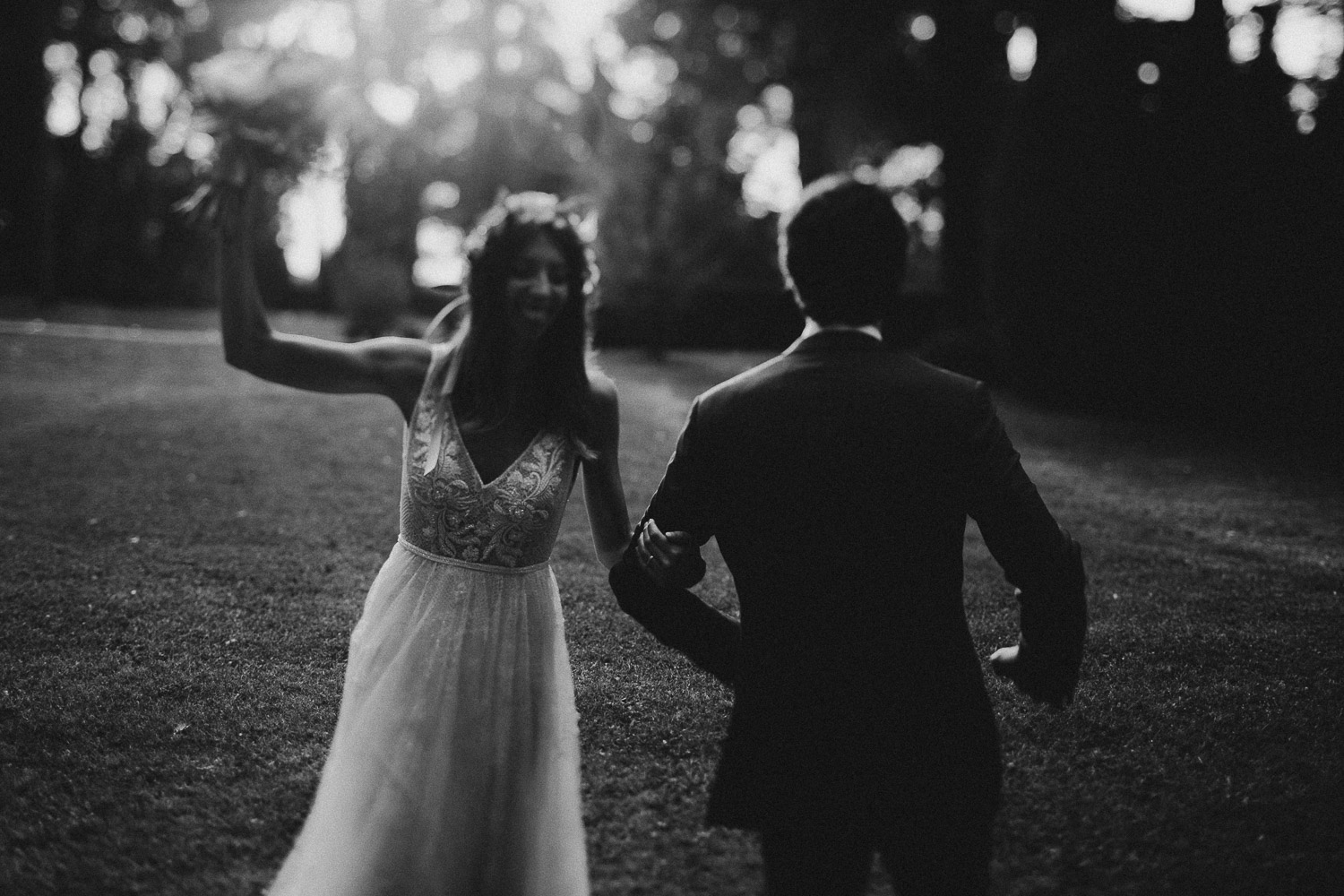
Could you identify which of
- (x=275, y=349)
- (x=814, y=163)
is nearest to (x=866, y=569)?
(x=275, y=349)

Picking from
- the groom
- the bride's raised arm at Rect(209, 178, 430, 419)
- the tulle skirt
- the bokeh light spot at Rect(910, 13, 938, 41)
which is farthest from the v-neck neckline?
the bokeh light spot at Rect(910, 13, 938, 41)

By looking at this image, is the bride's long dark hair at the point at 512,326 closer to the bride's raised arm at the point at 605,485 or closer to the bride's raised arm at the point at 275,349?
the bride's raised arm at the point at 605,485

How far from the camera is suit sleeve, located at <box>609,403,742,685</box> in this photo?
2.36 metres

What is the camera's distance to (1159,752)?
15.0ft

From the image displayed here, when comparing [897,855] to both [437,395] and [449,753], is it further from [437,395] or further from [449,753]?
[437,395]

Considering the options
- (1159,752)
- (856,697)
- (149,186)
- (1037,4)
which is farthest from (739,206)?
(856,697)

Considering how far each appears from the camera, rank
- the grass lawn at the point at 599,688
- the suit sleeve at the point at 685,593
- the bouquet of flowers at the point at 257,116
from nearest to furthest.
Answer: the suit sleeve at the point at 685,593
the bouquet of flowers at the point at 257,116
the grass lawn at the point at 599,688

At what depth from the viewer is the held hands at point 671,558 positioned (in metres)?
2.30

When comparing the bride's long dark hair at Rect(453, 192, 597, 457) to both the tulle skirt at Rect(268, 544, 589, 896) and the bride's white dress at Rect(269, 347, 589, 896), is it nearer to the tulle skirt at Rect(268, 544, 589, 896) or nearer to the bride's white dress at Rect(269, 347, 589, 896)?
the bride's white dress at Rect(269, 347, 589, 896)

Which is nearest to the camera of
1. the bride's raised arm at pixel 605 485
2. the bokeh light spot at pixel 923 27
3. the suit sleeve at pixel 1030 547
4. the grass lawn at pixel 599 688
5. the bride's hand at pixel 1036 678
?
the suit sleeve at pixel 1030 547

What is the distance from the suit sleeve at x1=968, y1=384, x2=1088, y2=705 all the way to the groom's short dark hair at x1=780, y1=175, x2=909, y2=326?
34 cm

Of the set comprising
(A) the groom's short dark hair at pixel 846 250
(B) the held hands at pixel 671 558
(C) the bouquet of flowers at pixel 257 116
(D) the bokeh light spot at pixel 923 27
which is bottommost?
(B) the held hands at pixel 671 558

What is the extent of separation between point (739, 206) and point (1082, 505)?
2599 cm

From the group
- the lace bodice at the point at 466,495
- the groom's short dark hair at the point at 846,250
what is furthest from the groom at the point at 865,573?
the lace bodice at the point at 466,495
